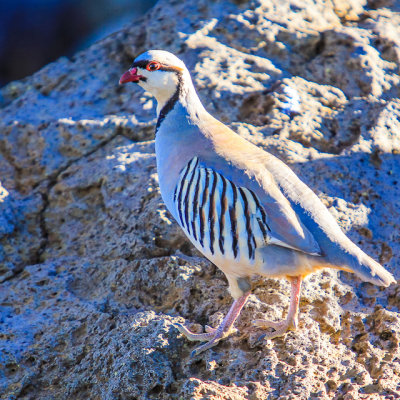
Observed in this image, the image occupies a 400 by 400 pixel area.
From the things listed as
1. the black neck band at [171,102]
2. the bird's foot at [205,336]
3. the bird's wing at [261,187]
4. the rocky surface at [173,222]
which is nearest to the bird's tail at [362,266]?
the bird's wing at [261,187]

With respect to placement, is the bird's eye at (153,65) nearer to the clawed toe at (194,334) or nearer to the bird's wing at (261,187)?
the bird's wing at (261,187)

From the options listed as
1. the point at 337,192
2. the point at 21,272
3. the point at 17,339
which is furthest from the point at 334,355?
the point at 21,272

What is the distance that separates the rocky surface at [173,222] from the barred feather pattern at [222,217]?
1.58ft

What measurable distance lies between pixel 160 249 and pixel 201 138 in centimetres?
89


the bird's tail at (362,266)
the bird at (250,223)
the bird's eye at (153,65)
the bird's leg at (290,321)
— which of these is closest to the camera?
the bird's tail at (362,266)

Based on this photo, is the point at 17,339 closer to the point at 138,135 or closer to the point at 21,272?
the point at 21,272

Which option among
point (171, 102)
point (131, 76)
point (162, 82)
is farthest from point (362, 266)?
point (131, 76)

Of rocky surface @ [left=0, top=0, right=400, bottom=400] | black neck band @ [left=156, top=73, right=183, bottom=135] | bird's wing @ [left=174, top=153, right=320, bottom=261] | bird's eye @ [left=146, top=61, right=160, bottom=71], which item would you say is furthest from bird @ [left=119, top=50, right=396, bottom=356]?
bird's eye @ [left=146, top=61, right=160, bottom=71]

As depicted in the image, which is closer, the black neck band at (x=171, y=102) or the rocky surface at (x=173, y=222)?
the rocky surface at (x=173, y=222)

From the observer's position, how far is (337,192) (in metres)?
4.36

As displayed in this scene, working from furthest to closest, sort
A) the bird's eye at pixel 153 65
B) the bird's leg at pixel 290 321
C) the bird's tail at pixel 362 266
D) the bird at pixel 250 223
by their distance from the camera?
1. the bird's eye at pixel 153 65
2. the bird's leg at pixel 290 321
3. the bird at pixel 250 223
4. the bird's tail at pixel 362 266

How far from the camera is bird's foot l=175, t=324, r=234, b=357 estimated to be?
11.1 ft

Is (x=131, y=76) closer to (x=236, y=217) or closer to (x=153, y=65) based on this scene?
(x=153, y=65)

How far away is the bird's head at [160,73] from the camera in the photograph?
4.06 m
